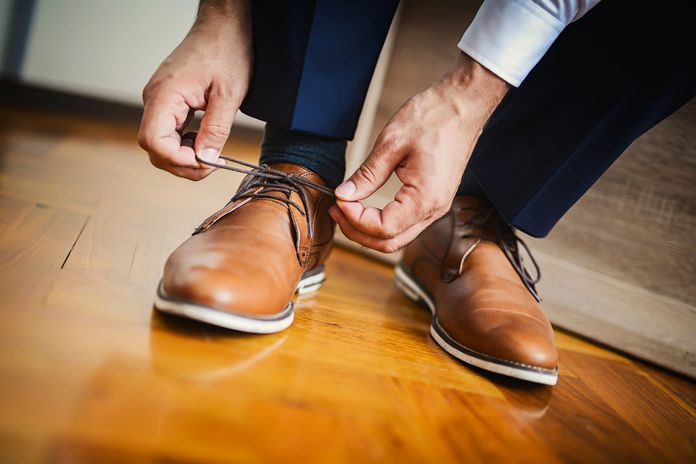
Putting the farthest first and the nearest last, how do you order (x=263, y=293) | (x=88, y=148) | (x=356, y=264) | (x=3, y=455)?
(x=88, y=148)
(x=356, y=264)
(x=263, y=293)
(x=3, y=455)

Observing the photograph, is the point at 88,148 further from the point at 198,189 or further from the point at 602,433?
the point at 602,433

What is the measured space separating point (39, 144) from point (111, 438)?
3.38ft

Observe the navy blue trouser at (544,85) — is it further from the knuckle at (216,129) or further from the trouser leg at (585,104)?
the knuckle at (216,129)

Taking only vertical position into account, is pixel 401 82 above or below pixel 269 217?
above

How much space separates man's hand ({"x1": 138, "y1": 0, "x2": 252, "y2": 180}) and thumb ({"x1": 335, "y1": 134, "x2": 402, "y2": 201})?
0.15 meters

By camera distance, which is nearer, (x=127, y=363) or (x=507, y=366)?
(x=127, y=363)

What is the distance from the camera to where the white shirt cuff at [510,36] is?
1.95 ft

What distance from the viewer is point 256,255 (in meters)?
0.59

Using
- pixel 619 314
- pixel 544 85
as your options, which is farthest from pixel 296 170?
pixel 619 314

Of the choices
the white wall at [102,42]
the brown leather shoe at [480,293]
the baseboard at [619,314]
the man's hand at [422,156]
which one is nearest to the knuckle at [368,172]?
the man's hand at [422,156]

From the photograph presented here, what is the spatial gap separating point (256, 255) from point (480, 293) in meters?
0.29

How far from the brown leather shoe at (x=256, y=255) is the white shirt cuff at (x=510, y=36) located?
24cm

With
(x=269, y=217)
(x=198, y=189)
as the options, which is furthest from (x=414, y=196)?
Answer: (x=198, y=189)

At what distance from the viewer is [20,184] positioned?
86 centimetres
